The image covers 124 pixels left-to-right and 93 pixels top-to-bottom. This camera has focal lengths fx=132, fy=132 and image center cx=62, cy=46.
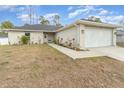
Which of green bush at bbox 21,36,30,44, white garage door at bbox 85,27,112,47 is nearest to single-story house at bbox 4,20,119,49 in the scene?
white garage door at bbox 85,27,112,47

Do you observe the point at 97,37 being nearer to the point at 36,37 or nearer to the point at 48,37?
the point at 36,37

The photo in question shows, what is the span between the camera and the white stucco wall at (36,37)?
19.7m

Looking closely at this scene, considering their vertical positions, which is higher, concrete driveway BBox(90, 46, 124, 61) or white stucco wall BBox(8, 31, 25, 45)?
white stucco wall BBox(8, 31, 25, 45)

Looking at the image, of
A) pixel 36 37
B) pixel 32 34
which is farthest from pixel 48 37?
pixel 32 34

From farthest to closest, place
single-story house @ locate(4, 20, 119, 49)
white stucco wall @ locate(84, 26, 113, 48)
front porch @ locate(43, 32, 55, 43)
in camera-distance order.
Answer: front porch @ locate(43, 32, 55, 43)
white stucco wall @ locate(84, 26, 113, 48)
single-story house @ locate(4, 20, 119, 49)

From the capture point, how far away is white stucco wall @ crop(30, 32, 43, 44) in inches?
774

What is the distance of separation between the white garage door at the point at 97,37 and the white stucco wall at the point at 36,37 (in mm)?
10338

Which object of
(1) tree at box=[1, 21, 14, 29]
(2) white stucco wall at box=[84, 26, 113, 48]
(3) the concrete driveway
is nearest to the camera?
(3) the concrete driveway

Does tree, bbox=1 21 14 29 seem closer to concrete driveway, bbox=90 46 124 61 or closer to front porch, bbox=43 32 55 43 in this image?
front porch, bbox=43 32 55 43
